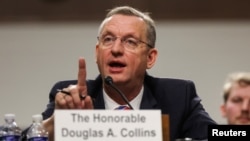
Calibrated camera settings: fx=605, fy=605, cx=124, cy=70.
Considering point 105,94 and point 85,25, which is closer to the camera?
point 105,94

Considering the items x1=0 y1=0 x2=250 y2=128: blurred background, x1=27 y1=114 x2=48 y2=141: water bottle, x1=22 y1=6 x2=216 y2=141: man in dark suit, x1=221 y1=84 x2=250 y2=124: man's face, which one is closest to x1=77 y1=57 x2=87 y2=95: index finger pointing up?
x1=27 y1=114 x2=48 y2=141: water bottle

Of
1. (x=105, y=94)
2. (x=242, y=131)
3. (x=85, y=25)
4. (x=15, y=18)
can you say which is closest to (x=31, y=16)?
(x=15, y=18)

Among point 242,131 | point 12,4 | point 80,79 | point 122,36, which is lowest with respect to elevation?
point 242,131

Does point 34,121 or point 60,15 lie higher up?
point 60,15

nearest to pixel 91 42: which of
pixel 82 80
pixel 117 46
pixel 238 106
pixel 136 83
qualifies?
pixel 136 83

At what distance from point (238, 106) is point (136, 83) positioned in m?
0.52

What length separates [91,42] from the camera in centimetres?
345

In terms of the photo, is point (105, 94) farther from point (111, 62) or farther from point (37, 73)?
point (37, 73)

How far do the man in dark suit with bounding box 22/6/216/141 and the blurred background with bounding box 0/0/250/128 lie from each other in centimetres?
61

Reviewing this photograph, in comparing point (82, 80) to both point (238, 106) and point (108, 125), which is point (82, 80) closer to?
point (108, 125)

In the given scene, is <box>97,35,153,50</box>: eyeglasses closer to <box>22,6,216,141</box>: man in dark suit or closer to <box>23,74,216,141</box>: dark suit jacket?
<box>22,6,216,141</box>: man in dark suit

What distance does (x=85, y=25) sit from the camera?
3455 millimetres

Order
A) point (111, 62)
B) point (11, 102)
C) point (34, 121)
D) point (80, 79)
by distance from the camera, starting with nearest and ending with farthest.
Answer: point (34, 121)
point (80, 79)
point (111, 62)
point (11, 102)

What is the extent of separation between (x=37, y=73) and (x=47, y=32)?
24 cm
